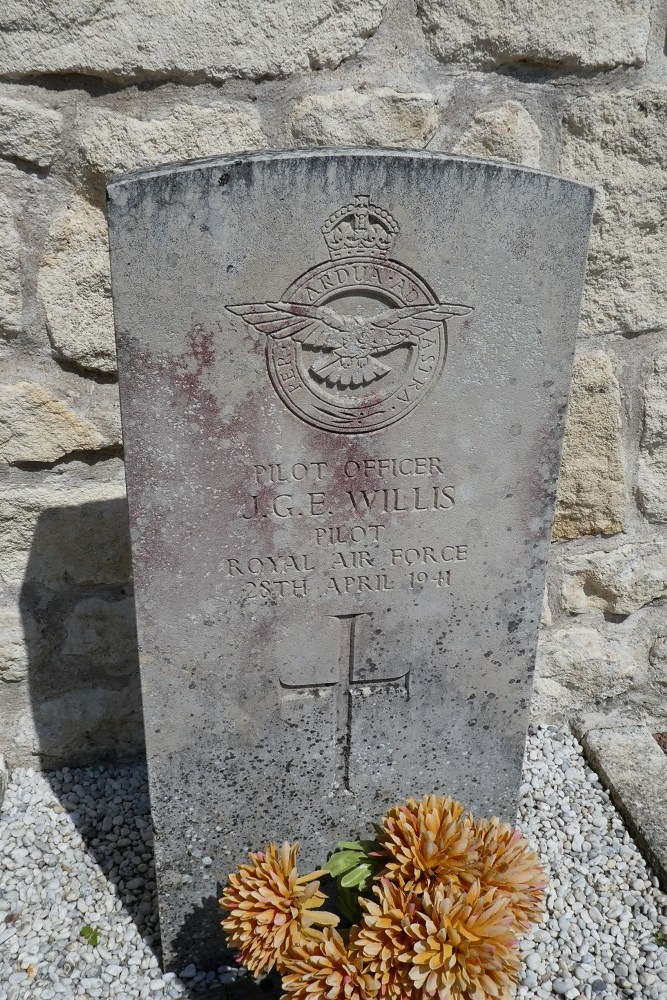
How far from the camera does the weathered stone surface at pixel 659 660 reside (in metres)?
2.46

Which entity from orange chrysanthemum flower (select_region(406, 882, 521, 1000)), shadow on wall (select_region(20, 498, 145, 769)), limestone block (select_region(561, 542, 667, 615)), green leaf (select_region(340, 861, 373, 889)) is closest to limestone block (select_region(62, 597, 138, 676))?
shadow on wall (select_region(20, 498, 145, 769))

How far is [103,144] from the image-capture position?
1.70 meters

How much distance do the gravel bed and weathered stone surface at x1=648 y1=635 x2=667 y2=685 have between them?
39cm

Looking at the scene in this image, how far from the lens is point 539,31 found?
1766 millimetres

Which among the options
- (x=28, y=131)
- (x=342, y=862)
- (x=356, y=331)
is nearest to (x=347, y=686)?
(x=342, y=862)

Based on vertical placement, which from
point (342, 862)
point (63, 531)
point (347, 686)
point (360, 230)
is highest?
point (360, 230)

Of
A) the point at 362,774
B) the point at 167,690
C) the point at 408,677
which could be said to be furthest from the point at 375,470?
the point at 362,774

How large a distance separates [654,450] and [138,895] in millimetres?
1726

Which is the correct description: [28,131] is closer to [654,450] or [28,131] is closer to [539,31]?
[539,31]

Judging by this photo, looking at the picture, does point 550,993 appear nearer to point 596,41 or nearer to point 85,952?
point 85,952

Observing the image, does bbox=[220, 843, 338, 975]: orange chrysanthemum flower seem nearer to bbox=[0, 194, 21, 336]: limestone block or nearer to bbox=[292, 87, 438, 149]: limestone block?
bbox=[0, 194, 21, 336]: limestone block

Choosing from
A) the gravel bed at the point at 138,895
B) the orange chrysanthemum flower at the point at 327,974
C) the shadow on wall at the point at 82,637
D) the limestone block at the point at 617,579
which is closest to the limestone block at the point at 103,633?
the shadow on wall at the point at 82,637

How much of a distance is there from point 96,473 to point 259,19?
1071 mm

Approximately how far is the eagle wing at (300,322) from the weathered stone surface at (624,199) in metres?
0.89
